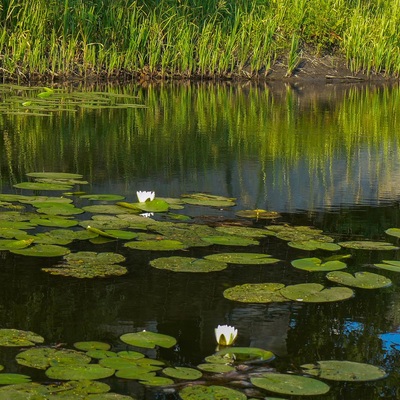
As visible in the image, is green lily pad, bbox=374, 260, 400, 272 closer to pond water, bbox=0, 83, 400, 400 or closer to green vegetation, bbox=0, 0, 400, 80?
pond water, bbox=0, 83, 400, 400

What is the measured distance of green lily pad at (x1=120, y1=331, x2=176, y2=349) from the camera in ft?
8.45

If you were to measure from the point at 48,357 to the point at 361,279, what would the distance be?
1330mm

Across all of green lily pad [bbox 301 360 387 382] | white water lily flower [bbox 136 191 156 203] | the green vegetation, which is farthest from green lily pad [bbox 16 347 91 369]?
the green vegetation

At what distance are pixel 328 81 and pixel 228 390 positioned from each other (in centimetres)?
1142

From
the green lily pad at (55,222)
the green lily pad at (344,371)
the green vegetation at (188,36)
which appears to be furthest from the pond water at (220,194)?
the green vegetation at (188,36)

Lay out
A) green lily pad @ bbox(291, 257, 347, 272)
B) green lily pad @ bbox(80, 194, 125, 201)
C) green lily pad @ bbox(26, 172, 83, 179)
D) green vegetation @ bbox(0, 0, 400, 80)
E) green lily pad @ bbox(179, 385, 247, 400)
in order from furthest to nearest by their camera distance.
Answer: green vegetation @ bbox(0, 0, 400, 80)
green lily pad @ bbox(26, 172, 83, 179)
green lily pad @ bbox(80, 194, 125, 201)
green lily pad @ bbox(291, 257, 347, 272)
green lily pad @ bbox(179, 385, 247, 400)

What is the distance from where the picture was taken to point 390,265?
11.6ft

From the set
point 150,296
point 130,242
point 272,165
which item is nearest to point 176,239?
point 130,242

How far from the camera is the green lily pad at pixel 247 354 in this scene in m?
2.53

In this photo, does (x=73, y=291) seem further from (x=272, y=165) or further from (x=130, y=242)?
(x=272, y=165)

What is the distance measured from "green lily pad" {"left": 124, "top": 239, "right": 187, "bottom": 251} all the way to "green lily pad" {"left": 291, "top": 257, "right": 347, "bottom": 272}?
477 millimetres

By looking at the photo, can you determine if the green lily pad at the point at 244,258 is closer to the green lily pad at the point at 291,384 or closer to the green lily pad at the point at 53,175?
the green lily pad at the point at 291,384

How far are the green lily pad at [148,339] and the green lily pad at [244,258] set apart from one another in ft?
2.81

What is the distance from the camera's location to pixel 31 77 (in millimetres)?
10680
